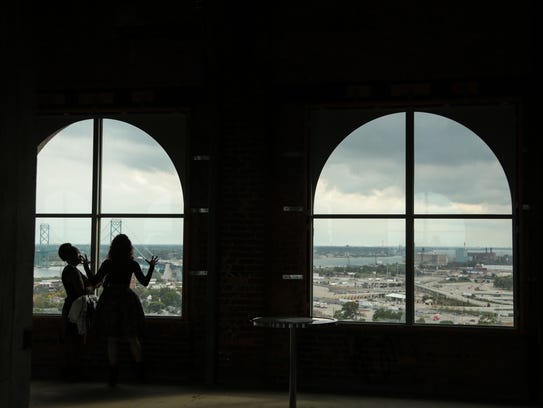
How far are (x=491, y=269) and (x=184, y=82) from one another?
4054 mm

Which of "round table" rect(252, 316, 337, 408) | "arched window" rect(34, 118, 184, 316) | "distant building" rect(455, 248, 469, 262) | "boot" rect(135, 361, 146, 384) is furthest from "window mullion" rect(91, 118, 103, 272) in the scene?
"distant building" rect(455, 248, 469, 262)

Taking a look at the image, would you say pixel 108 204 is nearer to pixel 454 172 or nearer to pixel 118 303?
pixel 118 303

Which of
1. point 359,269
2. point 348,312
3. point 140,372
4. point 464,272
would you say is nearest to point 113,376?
point 140,372

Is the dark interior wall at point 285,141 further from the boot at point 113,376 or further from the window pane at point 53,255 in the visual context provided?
the boot at point 113,376

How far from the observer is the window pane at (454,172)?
26.9ft

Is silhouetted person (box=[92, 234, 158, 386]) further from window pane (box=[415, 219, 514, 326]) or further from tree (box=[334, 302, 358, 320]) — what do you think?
window pane (box=[415, 219, 514, 326])

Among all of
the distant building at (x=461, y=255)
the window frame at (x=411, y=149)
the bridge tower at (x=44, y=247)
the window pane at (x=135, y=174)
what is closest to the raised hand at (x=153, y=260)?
the window pane at (x=135, y=174)

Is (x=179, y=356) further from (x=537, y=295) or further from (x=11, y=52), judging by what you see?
(x=11, y=52)

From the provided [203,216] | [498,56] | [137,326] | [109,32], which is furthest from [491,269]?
[109,32]

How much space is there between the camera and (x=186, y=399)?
7.59 metres

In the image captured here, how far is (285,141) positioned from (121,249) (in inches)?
86.6

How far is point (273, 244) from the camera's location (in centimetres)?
854

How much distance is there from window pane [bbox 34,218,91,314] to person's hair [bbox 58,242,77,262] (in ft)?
2.11

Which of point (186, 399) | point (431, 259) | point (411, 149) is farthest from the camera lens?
point (411, 149)
